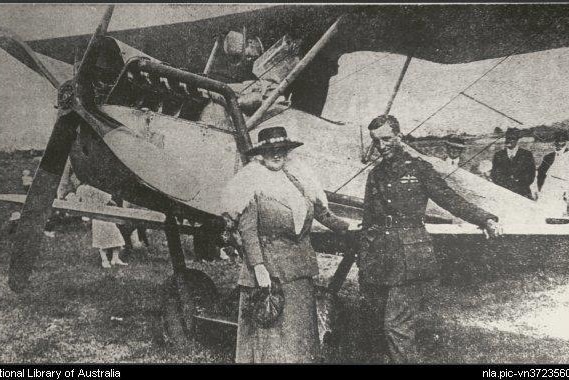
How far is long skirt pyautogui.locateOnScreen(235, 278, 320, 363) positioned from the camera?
7.33ft

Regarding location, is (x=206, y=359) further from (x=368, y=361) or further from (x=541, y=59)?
(x=541, y=59)

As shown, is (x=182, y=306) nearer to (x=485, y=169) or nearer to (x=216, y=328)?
(x=216, y=328)

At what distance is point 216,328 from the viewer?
3000mm

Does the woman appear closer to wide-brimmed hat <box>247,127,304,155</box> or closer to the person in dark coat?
wide-brimmed hat <box>247,127,304,155</box>

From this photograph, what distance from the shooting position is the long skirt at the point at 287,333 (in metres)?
2.23

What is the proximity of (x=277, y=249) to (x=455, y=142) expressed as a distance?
67.2 inches

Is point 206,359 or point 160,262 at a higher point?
point 160,262

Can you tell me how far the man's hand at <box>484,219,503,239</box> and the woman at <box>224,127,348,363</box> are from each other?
978mm

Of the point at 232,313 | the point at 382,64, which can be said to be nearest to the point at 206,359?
the point at 232,313

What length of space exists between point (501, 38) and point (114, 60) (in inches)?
116

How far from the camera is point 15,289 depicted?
9.75 ft

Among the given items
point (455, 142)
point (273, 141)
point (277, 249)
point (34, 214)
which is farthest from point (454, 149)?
point (34, 214)

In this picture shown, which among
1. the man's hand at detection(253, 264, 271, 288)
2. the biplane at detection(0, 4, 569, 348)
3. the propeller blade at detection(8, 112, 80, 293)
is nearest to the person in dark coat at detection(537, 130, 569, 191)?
the biplane at detection(0, 4, 569, 348)

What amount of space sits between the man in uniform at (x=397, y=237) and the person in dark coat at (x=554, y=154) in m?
1.07
